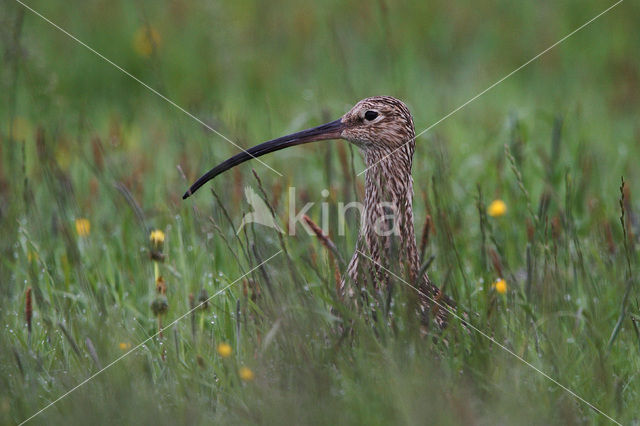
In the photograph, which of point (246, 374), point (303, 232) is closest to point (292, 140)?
point (303, 232)

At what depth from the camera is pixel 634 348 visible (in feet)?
11.4

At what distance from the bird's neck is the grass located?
0.45 ft

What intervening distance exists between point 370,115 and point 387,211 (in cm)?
43

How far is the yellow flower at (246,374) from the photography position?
3023mm

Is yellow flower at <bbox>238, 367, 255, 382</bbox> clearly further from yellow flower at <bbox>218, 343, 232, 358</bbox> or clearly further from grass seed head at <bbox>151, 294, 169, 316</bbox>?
grass seed head at <bbox>151, 294, 169, 316</bbox>

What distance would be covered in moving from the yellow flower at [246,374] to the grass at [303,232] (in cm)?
2

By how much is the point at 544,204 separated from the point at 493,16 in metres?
5.49

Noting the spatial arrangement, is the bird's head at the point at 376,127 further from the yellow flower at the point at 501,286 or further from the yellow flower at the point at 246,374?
the yellow flower at the point at 246,374

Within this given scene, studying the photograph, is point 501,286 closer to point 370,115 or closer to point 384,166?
point 384,166

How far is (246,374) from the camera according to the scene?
3.05m

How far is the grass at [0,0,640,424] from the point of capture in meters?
2.97

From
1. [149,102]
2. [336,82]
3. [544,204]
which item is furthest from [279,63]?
[544,204]

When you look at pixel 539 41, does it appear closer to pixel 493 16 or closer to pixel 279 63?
pixel 493 16

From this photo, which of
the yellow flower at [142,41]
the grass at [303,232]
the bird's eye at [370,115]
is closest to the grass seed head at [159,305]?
the grass at [303,232]
